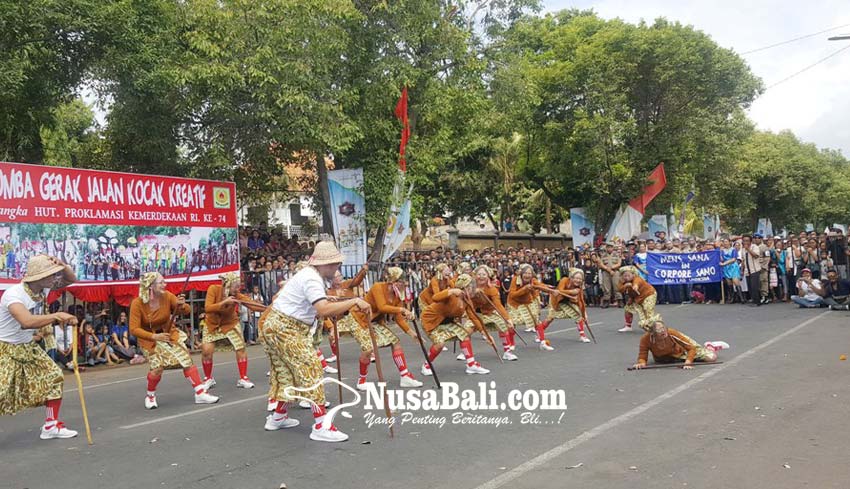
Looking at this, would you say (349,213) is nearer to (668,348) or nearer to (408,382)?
(408,382)

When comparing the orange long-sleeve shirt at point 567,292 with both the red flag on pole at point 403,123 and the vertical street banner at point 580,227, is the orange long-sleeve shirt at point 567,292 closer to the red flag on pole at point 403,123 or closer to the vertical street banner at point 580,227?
the red flag on pole at point 403,123

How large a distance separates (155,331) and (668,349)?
6934 mm

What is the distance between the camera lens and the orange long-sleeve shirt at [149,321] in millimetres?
9266

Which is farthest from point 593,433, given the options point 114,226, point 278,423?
point 114,226

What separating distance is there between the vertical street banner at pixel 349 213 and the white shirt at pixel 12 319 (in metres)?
13.6

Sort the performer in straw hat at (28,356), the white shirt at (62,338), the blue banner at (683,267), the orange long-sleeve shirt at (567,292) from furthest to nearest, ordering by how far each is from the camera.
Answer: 1. the blue banner at (683,267)
2. the orange long-sleeve shirt at (567,292)
3. the white shirt at (62,338)
4. the performer in straw hat at (28,356)

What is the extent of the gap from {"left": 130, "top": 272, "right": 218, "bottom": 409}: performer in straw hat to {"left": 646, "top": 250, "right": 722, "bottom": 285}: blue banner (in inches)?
665

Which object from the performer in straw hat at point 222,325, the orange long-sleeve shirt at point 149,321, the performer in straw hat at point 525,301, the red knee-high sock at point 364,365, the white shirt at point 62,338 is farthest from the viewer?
the white shirt at point 62,338

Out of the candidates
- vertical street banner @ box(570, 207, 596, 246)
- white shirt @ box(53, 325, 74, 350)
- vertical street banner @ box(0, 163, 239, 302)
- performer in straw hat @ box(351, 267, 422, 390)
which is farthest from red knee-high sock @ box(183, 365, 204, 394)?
vertical street banner @ box(570, 207, 596, 246)

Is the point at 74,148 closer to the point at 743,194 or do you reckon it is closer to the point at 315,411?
the point at 315,411

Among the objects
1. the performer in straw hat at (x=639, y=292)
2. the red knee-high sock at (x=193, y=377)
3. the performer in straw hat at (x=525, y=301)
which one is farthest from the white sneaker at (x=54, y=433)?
the performer in straw hat at (x=639, y=292)

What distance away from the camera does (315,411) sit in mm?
7258

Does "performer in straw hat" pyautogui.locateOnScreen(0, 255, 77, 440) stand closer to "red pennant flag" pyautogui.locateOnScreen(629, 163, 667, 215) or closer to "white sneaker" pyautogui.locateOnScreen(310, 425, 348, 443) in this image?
"white sneaker" pyautogui.locateOnScreen(310, 425, 348, 443)

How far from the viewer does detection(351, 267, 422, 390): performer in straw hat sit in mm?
10023
